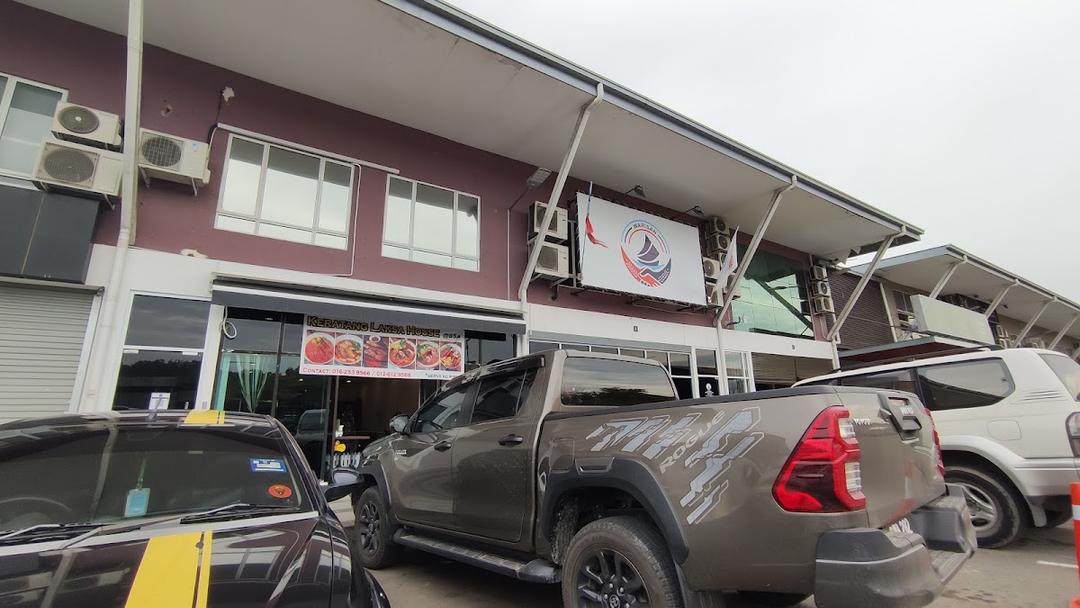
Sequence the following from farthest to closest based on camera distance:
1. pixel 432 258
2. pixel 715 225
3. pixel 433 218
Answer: pixel 715 225, pixel 433 218, pixel 432 258

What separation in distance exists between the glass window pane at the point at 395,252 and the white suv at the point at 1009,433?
29.8 feet

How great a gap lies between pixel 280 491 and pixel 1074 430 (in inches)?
268

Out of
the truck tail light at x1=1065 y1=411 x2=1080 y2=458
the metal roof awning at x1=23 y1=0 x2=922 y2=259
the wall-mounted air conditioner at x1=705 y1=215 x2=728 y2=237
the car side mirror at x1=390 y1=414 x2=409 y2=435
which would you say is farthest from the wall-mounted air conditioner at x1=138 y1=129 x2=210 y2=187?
the wall-mounted air conditioner at x1=705 y1=215 x2=728 y2=237

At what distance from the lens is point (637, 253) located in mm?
13344

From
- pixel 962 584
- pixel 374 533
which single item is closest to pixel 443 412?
pixel 374 533

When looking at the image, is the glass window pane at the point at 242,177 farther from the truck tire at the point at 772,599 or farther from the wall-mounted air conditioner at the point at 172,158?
the truck tire at the point at 772,599

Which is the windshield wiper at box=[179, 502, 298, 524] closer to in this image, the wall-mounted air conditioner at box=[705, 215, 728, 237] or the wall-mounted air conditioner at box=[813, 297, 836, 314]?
the wall-mounted air conditioner at box=[705, 215, 728, 237]

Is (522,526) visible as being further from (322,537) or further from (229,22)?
(229,22)

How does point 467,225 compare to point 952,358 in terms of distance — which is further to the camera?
point 467,225

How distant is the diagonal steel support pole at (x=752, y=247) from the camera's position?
1386 cm

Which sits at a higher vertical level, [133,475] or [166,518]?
[133,475]

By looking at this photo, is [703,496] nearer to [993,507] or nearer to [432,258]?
[993,507]

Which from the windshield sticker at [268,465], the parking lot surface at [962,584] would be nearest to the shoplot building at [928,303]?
the parking lot surface at [962,584]

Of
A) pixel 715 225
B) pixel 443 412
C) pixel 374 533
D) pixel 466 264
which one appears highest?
pixel 715 225
